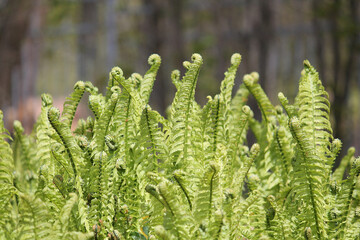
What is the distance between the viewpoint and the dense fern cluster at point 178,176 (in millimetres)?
869

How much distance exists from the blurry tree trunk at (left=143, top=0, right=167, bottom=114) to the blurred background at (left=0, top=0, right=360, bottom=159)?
2 centimetres

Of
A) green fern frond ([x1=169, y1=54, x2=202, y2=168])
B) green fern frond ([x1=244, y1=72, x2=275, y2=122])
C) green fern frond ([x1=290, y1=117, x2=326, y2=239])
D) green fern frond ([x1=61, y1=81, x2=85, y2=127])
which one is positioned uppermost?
green fern frond ([x1=244, y1=72, x2=275, y2=122])

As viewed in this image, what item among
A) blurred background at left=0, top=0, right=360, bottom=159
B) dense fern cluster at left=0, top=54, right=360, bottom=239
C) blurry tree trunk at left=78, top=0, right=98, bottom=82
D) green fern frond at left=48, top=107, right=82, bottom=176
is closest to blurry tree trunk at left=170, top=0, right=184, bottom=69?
blurred background at left=0, top=0, right=360, bottom=159

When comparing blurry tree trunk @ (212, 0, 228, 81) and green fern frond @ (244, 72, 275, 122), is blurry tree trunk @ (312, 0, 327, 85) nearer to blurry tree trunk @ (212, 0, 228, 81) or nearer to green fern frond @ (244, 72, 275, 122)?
blurry tree trunk @ (212, 0, 228, 81)

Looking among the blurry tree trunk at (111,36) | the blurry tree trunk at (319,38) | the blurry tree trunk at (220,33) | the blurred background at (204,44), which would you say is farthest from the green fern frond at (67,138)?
the blurry tree trunk at (111,36)

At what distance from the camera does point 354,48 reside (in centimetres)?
486

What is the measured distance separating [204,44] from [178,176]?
7.03 m

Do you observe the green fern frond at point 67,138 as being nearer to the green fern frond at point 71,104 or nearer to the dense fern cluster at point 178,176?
the dense fern cluster at point 178,176

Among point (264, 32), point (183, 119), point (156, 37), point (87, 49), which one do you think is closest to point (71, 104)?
point (183, 119)

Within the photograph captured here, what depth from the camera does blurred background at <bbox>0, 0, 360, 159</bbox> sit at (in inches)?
201

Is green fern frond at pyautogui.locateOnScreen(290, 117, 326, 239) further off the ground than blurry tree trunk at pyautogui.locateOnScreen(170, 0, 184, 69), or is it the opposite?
blurry tree trunk at pyautogui.locateOnScreen(170, 0, 184, 69)

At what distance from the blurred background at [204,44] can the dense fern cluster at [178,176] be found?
3848mm

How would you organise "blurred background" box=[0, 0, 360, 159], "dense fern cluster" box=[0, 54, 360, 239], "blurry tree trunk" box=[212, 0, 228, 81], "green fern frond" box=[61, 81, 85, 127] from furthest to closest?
"blurry tree trunk" box=[212, 0, 228, 81] → "blurred background" box=[0, 0, 360, 159] → "green fern frond" box=[61, 81, 85, 127] → "dense fern cluster" box=[0, 54, 360, 239]

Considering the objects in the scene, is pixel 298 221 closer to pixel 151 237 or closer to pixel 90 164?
pixel 151 237
